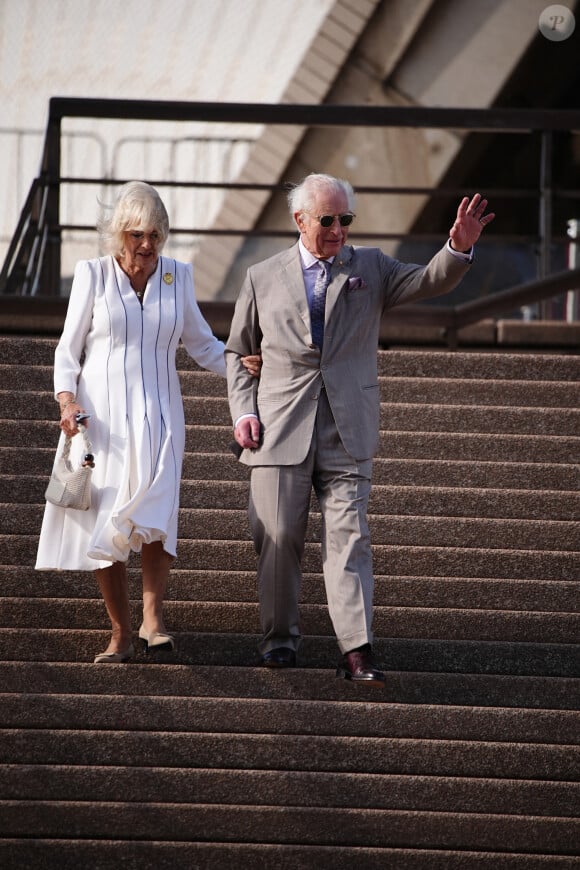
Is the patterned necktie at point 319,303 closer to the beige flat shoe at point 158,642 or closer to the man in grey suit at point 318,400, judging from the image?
the man in grey suit at point 318,400

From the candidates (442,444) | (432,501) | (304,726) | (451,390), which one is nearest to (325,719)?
(304,726)

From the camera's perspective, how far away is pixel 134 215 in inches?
206

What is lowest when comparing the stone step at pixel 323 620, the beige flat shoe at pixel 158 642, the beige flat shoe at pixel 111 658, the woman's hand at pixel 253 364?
the beige flat shoe at pixel 111 658

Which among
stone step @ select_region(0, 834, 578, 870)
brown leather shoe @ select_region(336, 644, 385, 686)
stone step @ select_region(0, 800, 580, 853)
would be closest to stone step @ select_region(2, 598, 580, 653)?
brown leather shoe @ select_region(336, 644, 385, 686)

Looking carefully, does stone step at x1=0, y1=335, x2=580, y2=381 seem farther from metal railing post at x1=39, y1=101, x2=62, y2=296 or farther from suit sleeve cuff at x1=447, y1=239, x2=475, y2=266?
suit sleeve cuff at x1=447, y1=239, x2=475, y2=266

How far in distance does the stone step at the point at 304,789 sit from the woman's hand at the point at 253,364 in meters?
1.45

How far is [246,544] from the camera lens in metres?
→ 6.20

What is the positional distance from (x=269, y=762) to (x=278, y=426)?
3.84 ft

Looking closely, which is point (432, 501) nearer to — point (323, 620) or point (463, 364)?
point (323, 620)

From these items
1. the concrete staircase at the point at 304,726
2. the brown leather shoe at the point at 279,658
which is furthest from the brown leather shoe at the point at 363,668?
the brown leather shoe at the point at 279,658

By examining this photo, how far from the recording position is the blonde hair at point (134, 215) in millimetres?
5230

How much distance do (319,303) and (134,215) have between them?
28.8 inches


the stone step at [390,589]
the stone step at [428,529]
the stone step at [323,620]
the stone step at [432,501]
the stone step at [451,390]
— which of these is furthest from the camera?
the stone step at [451,390]

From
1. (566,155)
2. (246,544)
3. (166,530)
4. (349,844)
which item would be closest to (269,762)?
(349,844)
